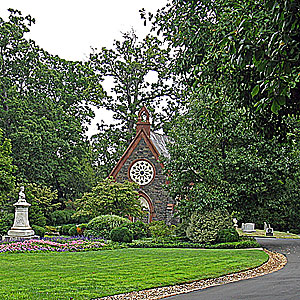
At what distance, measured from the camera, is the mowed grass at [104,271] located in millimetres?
7785

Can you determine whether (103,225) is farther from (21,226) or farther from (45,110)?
(45,110)

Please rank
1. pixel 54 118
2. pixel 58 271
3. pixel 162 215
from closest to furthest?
pixel 58 271 → pixel 162 215 → pixel 54 118

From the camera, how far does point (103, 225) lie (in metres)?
21.0

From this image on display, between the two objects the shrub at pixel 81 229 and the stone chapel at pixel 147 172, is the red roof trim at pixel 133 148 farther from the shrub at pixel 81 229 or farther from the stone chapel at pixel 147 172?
the shrub at pixel 81 229

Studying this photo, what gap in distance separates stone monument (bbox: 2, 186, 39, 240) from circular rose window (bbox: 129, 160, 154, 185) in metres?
11.3

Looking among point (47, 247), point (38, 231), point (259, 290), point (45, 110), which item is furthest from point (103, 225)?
point (45, 110)

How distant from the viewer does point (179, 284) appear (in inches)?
353

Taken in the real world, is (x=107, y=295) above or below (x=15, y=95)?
below

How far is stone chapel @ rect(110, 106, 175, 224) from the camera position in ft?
96.5

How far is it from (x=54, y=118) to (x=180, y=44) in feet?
83.8

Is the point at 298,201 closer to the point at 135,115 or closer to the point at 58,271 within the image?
the point at 135,115

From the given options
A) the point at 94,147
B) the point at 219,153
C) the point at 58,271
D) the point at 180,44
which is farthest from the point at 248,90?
the point at 94,147

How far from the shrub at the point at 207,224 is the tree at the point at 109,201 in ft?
21.0

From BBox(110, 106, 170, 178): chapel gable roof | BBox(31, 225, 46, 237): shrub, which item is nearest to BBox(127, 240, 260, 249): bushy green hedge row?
BBox(31, 225, 46, 237): shrub
